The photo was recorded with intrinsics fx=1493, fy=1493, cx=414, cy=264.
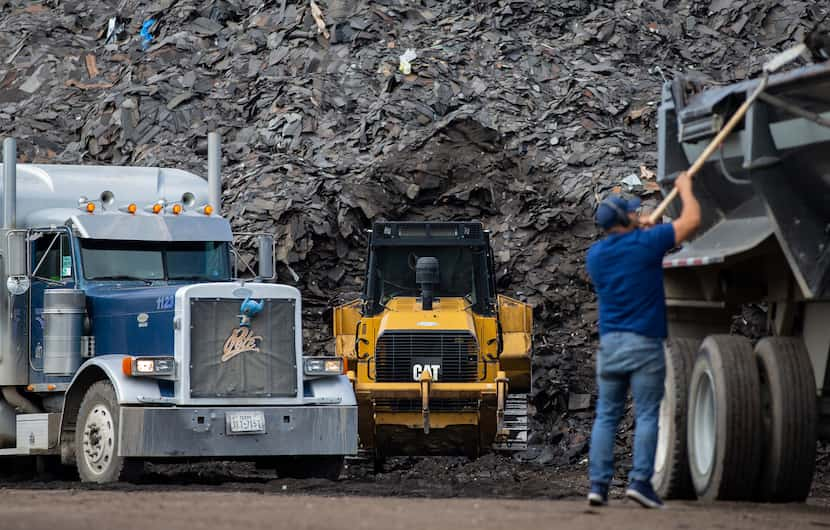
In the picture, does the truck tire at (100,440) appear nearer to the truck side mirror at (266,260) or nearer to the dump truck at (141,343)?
the dump truck at (141,343)

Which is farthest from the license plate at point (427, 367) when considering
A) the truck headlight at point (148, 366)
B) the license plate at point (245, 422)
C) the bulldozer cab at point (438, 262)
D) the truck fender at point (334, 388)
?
the truck headlight at point (148, 366)

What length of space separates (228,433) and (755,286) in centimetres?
531

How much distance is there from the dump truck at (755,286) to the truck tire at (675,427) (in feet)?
0.03

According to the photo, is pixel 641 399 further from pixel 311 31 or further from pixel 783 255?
pixel 311 31

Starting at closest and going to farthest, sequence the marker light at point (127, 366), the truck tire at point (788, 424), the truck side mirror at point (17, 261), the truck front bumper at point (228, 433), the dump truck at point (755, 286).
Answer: the dump truck at point (755, 286) → the truck tire at point (788, 424) → the truck front bumper at point (228, 433) → the marker light at point (127, 366) → the truck side mirror at point (17, 261)

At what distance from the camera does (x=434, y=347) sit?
1744 centimetres

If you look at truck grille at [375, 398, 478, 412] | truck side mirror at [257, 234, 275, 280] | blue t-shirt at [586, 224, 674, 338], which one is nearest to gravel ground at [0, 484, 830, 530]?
blue t-shirt at [586, 224, 674, 338]

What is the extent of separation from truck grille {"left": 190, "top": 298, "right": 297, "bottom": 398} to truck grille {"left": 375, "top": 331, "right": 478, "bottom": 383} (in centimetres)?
269

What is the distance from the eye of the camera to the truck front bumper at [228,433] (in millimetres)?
13930

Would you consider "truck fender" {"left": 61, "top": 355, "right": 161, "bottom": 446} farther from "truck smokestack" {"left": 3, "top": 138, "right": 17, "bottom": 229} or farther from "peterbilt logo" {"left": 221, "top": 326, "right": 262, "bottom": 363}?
"truck smokestack" {"left": 3, "top": 138, "right": 17, "bottom": 229}

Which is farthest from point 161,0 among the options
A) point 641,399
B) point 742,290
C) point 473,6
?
point 641,399

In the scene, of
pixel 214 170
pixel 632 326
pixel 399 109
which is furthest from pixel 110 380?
Result: pixel 399 109

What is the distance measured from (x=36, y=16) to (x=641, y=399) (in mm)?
26907

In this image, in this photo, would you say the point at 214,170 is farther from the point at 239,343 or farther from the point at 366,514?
the point at 366,514
